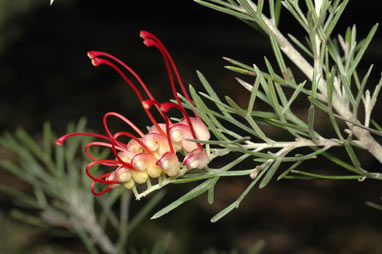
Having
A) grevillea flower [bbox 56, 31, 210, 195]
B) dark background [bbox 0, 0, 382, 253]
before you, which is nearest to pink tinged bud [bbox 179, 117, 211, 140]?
grevillea flower [bbox 56, 31, 210, 195]

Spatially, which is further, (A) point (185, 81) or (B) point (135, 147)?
(A) point (185, 81)

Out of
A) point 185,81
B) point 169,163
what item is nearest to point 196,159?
point 169,163

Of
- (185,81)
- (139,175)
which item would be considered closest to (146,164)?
(139,175)

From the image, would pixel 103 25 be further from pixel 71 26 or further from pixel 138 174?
pixel 138 174

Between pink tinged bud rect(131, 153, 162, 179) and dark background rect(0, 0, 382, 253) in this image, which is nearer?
pink tinged bud rect(131, 153, 162, 179)

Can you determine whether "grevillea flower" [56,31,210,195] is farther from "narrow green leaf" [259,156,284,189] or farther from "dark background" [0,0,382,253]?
"dark background" [0,0,382,253]

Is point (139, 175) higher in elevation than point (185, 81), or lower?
higher

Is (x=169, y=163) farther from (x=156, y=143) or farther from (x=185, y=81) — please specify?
(x=185, y=81)

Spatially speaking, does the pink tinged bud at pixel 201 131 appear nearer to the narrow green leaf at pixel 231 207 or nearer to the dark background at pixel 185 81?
the narrow green leaf at pixel 231 207
